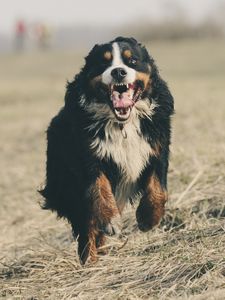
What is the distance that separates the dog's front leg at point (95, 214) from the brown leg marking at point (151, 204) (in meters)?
0.22

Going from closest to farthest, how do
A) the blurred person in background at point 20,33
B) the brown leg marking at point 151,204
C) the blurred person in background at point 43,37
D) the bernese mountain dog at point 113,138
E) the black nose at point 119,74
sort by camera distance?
the black nose at point 119,74
the bernese mountain dog at point 113,138
the brown leg marking at point 151,204
the blurred person in background at point 20,33
the blurred person in background at point 43,37

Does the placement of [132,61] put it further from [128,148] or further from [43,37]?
[43,37]

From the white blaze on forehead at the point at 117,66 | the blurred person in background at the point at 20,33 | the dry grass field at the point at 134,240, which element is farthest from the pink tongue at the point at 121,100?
the blurred person in background at the point at 20,33

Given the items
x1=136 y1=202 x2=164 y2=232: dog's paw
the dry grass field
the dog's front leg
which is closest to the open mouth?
the dog's front leg

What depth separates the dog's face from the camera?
18.0 ft

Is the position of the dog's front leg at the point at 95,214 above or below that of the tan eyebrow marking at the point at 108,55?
below

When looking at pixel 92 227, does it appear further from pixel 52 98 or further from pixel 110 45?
pixel 52 98

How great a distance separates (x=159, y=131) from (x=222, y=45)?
35.5m

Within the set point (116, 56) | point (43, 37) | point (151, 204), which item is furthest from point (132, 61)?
point (43, 37)

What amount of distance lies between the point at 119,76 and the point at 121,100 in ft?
0.61

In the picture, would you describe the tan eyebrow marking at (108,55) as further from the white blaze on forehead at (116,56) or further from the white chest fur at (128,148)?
the white chest fur at (128,148)

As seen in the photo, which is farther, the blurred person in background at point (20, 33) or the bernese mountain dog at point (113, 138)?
the blurred person in background at point (20, 33)

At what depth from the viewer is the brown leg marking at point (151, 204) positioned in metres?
5.73

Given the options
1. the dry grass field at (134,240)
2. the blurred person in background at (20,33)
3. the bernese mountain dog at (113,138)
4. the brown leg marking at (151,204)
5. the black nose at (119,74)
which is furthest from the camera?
the blurred person in background at (20,33)
